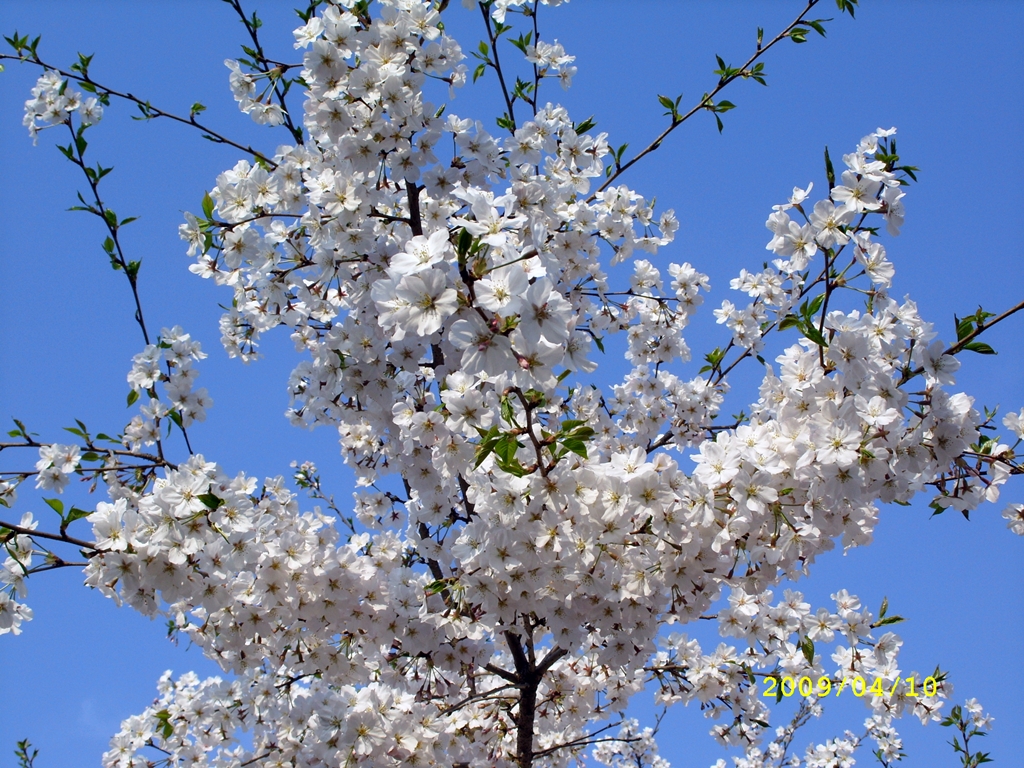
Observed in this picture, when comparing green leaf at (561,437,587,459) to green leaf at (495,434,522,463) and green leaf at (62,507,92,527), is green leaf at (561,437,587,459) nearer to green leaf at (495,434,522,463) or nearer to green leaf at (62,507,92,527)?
green leaf at (495,434,522,463)

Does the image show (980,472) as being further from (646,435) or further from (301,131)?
(301,131)

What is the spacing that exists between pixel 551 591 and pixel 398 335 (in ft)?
5.34

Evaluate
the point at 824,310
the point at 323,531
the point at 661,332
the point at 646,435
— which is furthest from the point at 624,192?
the point at 323,531

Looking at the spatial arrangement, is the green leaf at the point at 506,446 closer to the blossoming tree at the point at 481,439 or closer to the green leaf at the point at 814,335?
the blossoming tree at the point at 481,439

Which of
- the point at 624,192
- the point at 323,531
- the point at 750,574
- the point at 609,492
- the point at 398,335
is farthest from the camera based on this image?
the point at 624,192

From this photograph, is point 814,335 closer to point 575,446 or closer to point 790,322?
point 790,322

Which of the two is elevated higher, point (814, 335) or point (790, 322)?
point (790, 322)

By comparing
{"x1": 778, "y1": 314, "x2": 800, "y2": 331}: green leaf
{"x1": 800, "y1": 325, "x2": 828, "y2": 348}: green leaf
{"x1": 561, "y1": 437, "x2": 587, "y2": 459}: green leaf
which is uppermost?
{"x1": 778, "y1": 314, "x2": 800, "y2": 331}: green leaf

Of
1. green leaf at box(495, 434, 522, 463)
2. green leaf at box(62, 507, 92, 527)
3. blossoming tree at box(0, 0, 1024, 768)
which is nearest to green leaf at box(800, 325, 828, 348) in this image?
blossoming tree at box(0, 0, 1024, 768)

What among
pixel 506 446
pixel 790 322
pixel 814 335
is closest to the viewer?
pixel 506 446

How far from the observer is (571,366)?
2.74 m

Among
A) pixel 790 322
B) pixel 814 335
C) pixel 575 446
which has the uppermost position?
pixel 790 322

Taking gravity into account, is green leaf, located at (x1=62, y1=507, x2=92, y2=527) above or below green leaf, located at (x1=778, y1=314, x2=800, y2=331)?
below

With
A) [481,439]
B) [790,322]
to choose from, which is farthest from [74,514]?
[790,322]
